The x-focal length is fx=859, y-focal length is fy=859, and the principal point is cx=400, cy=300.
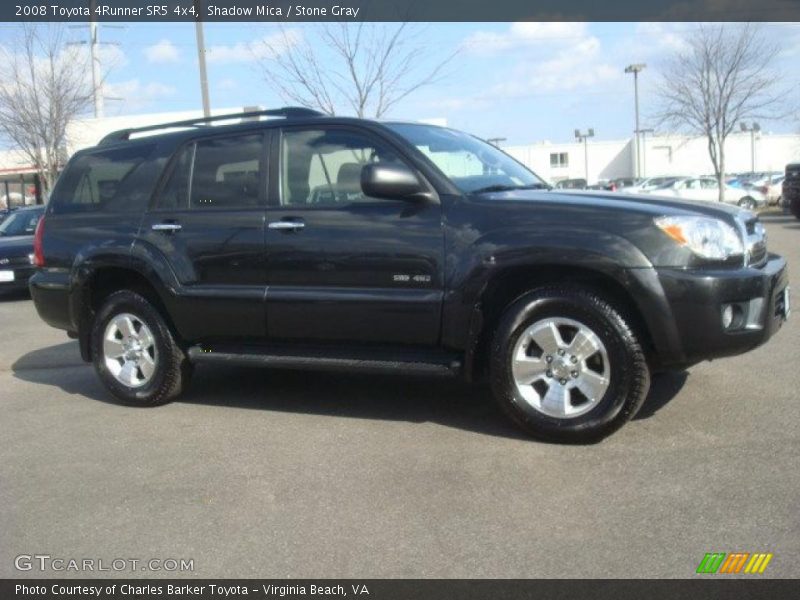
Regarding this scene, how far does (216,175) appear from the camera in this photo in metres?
5.86

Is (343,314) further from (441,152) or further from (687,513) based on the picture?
(687,513)

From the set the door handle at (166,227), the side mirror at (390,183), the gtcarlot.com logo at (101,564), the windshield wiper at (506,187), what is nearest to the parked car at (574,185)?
the windshield wiper at (506,187)

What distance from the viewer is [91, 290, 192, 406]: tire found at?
5.98 m

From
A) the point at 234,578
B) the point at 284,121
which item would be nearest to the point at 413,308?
the point at 284,121

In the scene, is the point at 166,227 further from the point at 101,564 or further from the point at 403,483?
the point at 101,564

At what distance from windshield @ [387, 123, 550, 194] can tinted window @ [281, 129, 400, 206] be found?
24 centimetres

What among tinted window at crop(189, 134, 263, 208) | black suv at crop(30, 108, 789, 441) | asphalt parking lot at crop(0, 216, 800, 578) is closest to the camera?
asphalt parking lot at crop(0, 216, 800, 578)

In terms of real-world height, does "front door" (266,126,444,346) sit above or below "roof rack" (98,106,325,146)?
below

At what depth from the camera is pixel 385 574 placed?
11.0 ft

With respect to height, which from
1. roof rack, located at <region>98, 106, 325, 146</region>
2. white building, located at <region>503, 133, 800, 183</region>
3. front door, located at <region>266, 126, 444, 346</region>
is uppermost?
white building, located at <region>503, 133, 800, 183</region>

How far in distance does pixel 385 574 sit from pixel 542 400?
171cm

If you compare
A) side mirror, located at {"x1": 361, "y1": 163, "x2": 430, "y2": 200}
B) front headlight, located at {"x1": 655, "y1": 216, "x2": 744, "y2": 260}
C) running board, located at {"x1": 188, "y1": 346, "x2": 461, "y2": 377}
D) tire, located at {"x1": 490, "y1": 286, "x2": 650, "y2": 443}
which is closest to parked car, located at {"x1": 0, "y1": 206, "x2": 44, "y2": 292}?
running board, located at {"x1": 188, "y1": 346, "x2": 461, "y2": 377}

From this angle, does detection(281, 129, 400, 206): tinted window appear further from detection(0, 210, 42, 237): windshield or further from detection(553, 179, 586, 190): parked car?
detection(0, 210, 42, 237): windshield
